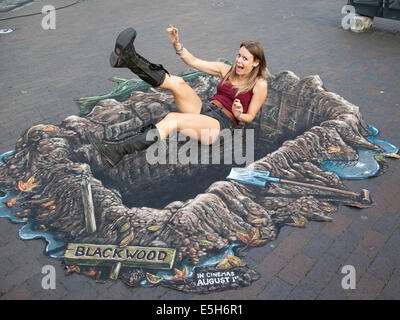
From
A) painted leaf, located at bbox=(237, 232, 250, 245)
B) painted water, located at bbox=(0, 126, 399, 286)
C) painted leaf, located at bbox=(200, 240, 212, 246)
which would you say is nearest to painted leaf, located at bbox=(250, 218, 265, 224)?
painted leaf, located at bbox=(237, 232, 250, 245)

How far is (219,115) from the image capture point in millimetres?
3213

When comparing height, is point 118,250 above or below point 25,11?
below

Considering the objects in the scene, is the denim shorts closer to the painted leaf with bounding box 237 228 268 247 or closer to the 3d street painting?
the 3d street painting

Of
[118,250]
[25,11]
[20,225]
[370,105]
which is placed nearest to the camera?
[118,250]

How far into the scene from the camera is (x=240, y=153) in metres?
3.49

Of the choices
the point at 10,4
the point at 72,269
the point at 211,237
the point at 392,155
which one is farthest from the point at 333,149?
the point at 10,4

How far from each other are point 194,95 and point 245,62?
585mm

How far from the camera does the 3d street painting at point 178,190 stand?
2475 mm

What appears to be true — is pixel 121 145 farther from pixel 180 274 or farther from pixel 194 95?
pixel 180 274

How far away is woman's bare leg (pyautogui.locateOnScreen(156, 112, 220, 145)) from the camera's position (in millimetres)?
2871

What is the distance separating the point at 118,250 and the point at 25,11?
934 centimetres

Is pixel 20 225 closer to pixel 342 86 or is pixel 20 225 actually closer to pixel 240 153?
pixel 240 153

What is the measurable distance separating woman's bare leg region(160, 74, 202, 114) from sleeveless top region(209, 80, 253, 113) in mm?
266

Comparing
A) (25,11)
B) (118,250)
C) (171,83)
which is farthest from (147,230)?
(25,11)
